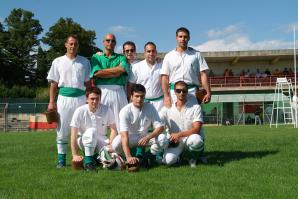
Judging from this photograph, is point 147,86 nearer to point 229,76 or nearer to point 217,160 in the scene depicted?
point 217,160

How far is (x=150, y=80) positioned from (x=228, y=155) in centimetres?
207

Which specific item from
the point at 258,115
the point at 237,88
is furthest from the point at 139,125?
the point at 237,88

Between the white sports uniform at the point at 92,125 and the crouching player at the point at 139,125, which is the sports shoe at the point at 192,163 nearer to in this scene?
the crouching player at the point at 139,125

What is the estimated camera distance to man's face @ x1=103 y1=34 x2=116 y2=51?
23.0ft

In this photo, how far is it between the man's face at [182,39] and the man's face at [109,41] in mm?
1030

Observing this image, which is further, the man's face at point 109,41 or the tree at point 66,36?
the tree at point 66,36

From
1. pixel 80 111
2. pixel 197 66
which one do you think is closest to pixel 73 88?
pixel 80 111

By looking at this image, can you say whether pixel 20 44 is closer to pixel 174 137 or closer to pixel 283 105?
pixel 283 105

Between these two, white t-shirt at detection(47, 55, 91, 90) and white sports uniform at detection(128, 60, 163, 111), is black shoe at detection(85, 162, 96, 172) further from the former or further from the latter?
white sports uniform at detection(128, 60, 163, 111)

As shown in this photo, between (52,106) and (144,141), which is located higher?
(52,106)

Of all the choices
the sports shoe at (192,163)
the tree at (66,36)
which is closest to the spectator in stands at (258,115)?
the sports shoe at (192,163)

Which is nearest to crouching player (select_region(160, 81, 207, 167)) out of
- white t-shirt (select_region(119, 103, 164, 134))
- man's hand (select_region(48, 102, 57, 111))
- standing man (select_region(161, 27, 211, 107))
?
standing man (select_region(161, 27, 211, 107))

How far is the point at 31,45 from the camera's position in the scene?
59125 mm

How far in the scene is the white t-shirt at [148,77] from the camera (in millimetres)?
7535
